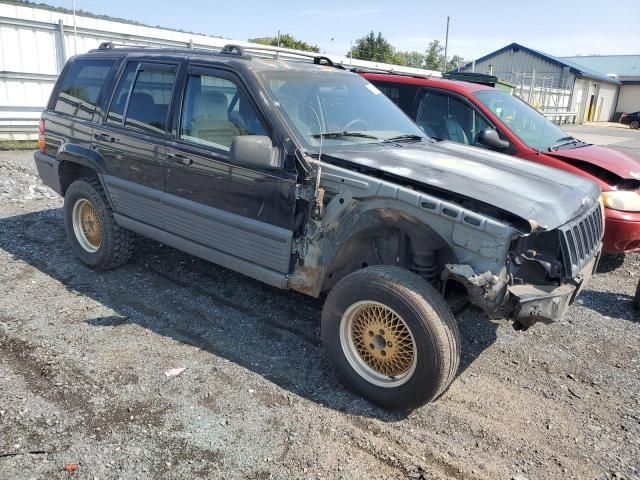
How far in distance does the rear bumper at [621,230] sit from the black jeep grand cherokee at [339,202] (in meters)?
1.36

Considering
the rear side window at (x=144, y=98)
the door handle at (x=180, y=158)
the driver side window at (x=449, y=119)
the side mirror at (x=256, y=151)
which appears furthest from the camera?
the driver side window at (x=449, y=119)

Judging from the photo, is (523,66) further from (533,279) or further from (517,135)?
(533,279)

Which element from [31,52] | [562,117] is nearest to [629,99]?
[562,117]

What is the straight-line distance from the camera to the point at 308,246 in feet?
12.0

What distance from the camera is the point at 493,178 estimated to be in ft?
11.3

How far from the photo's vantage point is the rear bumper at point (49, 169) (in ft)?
18.2

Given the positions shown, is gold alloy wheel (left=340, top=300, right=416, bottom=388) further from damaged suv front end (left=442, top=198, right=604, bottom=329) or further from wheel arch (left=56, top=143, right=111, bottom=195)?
wheel arch (left=56, top=143, right=111, bottom=195)

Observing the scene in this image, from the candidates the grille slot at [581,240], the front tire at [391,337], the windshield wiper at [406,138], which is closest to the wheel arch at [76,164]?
the windshield wiper at [406,138]

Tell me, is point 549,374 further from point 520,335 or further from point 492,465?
point 492,465

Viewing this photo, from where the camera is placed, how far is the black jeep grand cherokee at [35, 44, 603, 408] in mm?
3061

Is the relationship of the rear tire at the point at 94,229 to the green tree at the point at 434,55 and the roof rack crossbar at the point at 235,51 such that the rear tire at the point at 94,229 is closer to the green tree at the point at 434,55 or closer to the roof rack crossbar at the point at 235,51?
the roof rack crossbar at the point at 235,51

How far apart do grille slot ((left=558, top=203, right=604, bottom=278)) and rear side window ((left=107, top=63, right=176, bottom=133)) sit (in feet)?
10.5

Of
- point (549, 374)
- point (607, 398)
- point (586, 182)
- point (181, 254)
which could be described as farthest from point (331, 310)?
point (181, 254)

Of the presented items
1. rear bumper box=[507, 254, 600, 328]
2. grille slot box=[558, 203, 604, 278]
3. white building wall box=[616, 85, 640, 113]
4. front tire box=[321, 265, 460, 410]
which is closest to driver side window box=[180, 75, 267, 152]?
front tire box=[321, 265, 460, 410]
